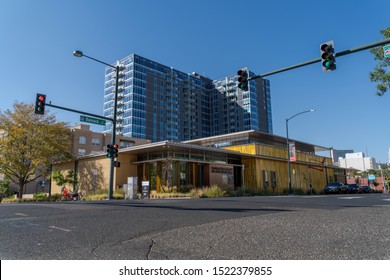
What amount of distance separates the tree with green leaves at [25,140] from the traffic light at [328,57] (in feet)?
98.9

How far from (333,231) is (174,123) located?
379 feet

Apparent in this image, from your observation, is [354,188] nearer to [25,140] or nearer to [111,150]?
[111,150]

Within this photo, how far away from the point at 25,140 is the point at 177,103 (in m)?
93.2

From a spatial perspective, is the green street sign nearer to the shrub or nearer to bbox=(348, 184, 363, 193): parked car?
the shrub

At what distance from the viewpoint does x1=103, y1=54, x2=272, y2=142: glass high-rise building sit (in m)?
108

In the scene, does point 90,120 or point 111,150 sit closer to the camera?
point 90,120

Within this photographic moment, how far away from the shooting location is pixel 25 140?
34125mm

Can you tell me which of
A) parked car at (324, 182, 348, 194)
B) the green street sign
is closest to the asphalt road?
the green street sign

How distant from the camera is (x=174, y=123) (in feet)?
398

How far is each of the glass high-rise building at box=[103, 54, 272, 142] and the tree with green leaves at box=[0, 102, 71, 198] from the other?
219 feet

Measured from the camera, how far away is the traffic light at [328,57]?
458 inches

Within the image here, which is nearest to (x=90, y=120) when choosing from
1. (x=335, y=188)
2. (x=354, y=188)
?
(x=335, y=188)

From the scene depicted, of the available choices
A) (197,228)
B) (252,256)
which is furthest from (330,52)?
(252,256)
